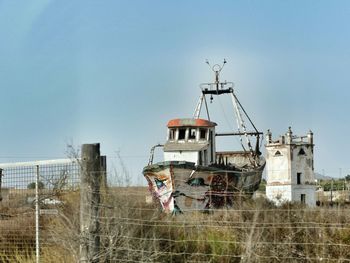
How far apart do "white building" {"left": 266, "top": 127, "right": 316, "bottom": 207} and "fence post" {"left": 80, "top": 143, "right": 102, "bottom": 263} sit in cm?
4468

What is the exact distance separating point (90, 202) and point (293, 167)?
46.4m

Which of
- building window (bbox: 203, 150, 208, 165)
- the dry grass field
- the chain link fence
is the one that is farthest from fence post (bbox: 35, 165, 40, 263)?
building window (bbox: 203, 150, 208, 165)

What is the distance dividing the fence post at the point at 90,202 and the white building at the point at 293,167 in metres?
44.7

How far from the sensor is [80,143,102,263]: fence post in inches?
287

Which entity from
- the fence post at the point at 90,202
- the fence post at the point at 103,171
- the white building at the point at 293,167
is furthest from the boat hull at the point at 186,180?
the white building at the point at 293,167

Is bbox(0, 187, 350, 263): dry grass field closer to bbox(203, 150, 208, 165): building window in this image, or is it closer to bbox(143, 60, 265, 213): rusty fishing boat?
bbox(143, 60, 265, 213): rusty fishing boat

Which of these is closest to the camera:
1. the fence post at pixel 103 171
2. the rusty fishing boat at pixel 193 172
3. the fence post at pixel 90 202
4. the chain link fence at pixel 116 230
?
the fence post at pixel 90 202

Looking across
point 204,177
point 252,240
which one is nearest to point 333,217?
point 252,240

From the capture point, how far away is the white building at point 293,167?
2036 inches

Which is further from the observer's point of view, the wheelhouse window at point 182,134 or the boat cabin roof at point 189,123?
the wheelhouse window at point 182,134

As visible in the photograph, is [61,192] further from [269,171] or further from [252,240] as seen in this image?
[269,171]

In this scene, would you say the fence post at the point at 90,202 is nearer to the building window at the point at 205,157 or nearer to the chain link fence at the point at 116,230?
the chain link fence at the point at 116,230

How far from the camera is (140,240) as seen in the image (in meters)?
7.76

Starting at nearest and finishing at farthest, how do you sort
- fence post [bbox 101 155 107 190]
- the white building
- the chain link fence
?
the chain link fence → fence post [bbox 101 155 107 190] → the white building
